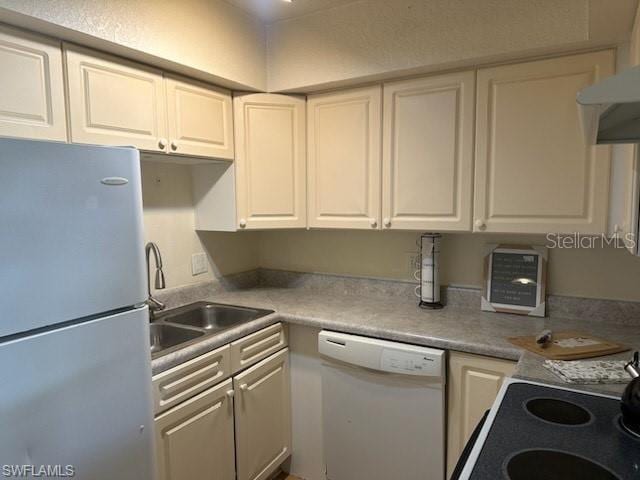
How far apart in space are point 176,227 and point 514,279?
1789 millimetres

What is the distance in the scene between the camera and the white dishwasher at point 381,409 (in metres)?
1.78

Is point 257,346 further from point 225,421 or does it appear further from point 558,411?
point 558,411

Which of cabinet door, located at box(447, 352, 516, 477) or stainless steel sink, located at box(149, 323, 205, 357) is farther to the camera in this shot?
stainless steel sink, located at box(149, 323, 205, 357)

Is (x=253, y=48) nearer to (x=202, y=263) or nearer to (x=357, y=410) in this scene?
(x=202, y=263)

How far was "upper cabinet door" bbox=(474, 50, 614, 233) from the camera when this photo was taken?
170cm

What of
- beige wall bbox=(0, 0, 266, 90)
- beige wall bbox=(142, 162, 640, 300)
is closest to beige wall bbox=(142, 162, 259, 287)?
beige wall bbox=(142, 162, 640, 300)

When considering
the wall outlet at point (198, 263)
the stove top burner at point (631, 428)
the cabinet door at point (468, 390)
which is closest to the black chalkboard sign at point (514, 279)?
the cabinet door at point (468, 390)

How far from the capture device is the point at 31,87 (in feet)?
4.57

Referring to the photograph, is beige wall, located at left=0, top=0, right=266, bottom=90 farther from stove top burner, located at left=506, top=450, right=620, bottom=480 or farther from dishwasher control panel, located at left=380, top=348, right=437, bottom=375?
stove top burner, located at left=506, top=450, right=620, bottom=480

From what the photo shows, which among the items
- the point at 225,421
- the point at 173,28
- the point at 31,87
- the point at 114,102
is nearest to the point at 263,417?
the point at 225,421

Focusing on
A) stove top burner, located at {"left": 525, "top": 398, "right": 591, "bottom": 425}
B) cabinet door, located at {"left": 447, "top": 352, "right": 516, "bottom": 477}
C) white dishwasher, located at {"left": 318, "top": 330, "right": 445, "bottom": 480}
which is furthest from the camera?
white dishwasher, located at {"left": 318, "top": 330, "right": 445, "bottom": 480}

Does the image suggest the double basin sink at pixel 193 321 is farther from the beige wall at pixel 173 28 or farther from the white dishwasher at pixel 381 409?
the beige wall at pixel 173 28

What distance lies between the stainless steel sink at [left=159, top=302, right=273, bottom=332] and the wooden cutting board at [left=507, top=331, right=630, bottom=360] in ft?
3.89

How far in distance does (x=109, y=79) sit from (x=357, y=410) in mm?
1755
